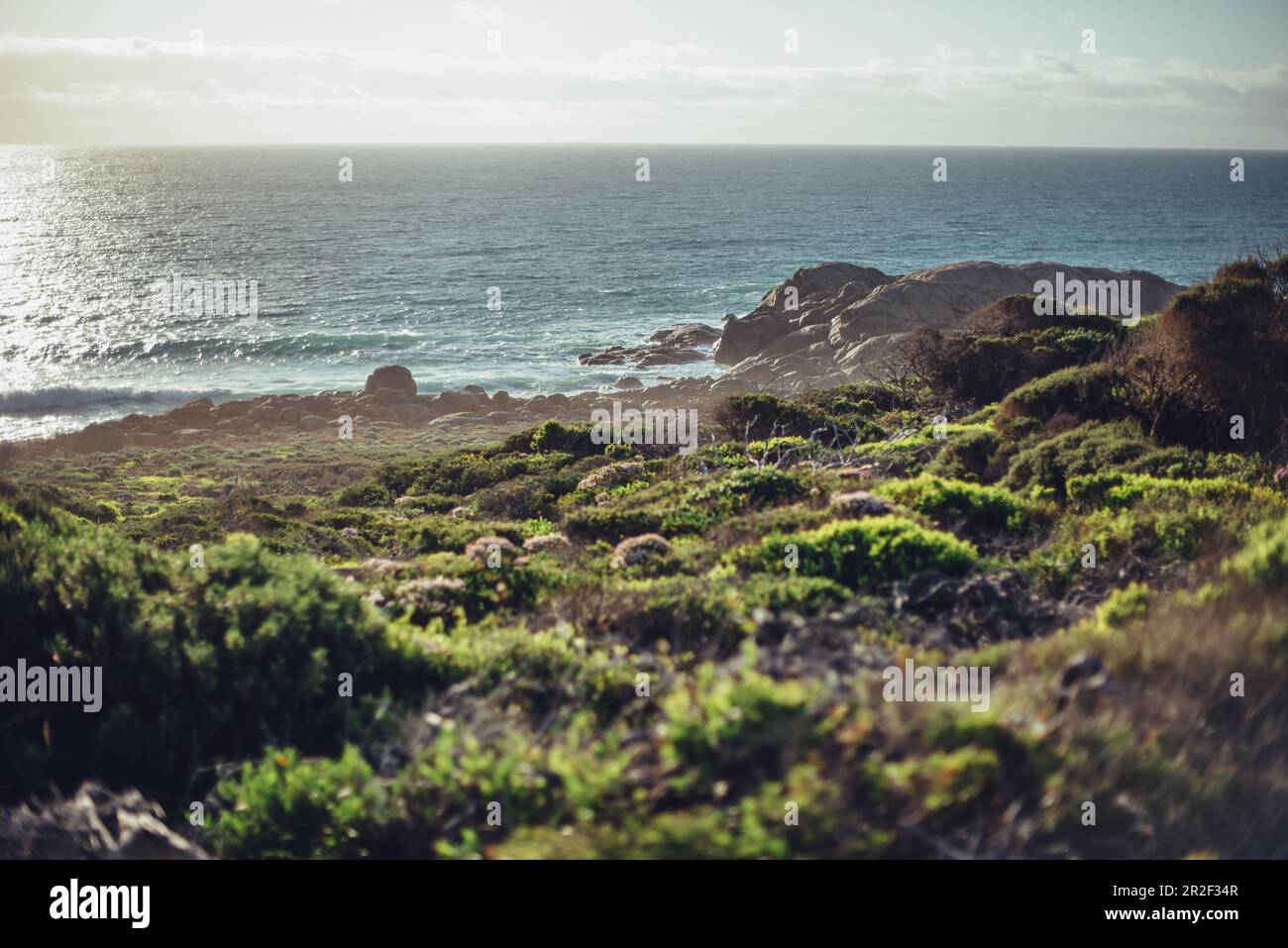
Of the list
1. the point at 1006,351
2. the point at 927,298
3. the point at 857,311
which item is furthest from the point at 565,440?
the point at 927,298

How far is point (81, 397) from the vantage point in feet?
156

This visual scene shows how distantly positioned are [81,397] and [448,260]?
50.9 meters

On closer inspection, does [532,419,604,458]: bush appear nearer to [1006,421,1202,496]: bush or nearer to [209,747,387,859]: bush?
[1006,421,1202,496]: bush

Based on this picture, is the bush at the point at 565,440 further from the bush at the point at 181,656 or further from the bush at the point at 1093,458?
the bush at the point at 181,656

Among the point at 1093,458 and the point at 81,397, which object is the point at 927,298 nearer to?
the point at 1093,458

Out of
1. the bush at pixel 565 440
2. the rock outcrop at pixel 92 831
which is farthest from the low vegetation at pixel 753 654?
the bush at pixel 565 440

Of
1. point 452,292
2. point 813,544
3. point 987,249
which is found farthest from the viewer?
point 987,249

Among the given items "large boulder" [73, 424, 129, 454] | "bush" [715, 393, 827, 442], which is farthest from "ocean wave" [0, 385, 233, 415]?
"bush" [715, 393, 827, 442]

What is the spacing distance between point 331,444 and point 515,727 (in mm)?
32282

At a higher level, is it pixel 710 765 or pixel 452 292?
pixel 452 292

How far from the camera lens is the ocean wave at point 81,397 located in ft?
150
